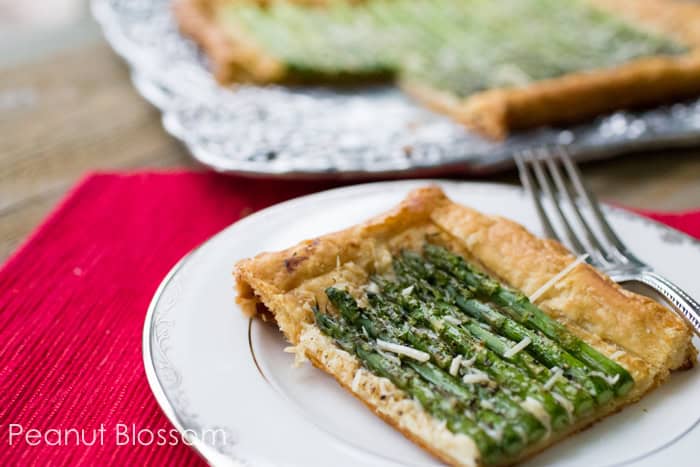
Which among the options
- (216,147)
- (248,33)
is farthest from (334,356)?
(248,33)

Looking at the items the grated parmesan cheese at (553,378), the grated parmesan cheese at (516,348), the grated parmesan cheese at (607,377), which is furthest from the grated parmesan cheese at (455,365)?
the grated parmesan cheese at (607,377)

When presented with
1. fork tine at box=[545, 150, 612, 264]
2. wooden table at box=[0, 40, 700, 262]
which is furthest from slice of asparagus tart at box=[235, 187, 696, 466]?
wooden table at box=[0, 40, 700, 262]

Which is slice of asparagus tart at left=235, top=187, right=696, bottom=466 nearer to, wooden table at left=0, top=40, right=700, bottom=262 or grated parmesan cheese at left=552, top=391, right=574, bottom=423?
grated parmesan cheese at left=552, top=391, right=574, bottom=423

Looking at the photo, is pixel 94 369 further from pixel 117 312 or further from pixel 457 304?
pixel 457 304

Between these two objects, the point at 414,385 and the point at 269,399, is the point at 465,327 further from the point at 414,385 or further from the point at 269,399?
the point at 269,399

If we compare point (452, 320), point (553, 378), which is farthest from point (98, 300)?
point (553, 378)

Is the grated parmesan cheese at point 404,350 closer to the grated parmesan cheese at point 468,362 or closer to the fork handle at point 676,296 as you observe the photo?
the grated parmesan cheese at point 468,362
